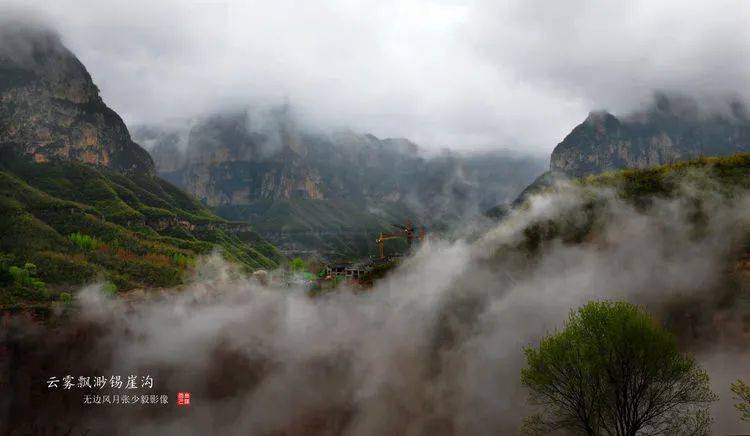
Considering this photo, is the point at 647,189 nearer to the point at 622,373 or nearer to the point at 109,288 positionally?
the point at 622,373

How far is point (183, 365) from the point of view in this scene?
106375 millimetres

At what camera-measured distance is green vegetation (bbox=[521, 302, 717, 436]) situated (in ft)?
108

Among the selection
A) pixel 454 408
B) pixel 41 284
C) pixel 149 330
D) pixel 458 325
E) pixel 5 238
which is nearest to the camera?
pixel 454 408

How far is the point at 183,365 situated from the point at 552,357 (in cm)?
9251

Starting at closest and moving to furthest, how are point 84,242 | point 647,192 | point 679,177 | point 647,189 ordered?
point 679,177
point 647,192
point 647,189
point 84,242

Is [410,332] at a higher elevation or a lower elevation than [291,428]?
higher

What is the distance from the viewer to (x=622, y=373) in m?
33.7

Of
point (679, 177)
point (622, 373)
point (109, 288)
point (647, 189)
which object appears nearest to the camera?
point (622, 373)

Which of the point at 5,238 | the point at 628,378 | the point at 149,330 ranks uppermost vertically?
the point at 5,238

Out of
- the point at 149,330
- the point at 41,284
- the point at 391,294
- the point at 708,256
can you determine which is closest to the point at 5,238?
the point at 41,284

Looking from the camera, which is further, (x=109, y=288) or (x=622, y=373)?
(x=109, y=288)

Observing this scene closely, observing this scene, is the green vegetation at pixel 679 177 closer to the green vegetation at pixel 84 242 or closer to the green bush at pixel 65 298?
the green bush at pixel 65 298

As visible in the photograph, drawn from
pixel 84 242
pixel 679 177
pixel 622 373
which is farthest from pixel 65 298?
pixel 679 177

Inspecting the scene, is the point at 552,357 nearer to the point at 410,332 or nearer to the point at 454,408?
the point at 454,408
